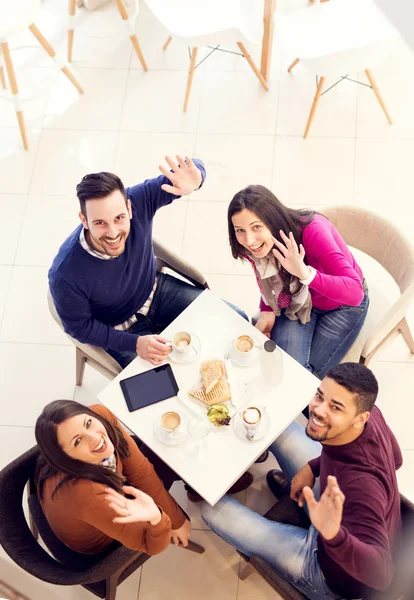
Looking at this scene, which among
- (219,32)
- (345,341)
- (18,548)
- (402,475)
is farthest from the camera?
(219,32)

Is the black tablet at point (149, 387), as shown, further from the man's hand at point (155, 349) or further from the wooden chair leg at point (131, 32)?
the wooden chair leg at point (131, 32)

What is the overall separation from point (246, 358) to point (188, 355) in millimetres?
230

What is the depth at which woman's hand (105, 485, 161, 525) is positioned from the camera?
6.49 feet

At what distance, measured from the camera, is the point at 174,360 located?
2.44m

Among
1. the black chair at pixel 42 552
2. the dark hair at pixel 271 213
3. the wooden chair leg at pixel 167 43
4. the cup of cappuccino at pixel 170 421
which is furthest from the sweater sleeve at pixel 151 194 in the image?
the wooden chair leg at pixel 167 43

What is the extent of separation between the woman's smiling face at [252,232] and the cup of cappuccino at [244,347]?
0.34 meters

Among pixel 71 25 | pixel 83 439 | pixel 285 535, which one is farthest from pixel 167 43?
pixel 285 535

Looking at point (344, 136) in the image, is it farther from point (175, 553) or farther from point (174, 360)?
point (175, 553)

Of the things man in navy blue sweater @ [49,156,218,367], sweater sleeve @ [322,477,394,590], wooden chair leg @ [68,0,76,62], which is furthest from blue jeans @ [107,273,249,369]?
wooden chair leg @ [68,0,76,62]

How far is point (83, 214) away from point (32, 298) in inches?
50.5

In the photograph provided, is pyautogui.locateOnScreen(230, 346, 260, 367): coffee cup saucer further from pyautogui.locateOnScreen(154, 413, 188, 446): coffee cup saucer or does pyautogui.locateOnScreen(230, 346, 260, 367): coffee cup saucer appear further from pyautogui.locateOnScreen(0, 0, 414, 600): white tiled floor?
pyautogui.locateOnScreen(0, 0, 414, 600): white tiled floor

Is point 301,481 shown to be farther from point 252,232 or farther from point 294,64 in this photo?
point 294,64

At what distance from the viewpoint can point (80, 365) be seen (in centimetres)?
306

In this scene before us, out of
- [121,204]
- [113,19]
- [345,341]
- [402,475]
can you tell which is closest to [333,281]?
[345,341]
